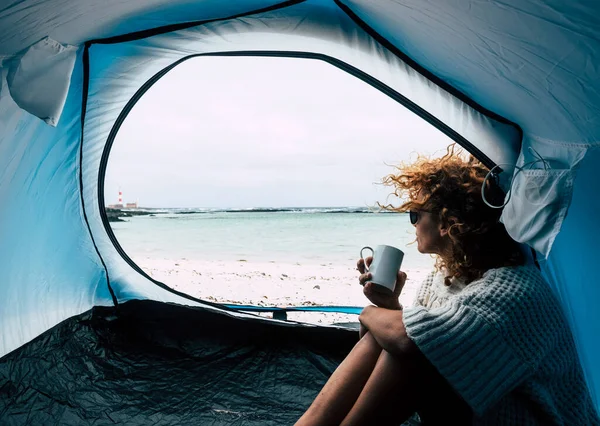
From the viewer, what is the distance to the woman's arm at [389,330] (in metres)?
0.80

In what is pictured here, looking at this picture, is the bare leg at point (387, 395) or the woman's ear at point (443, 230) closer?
the bare leg at point (387, 395)

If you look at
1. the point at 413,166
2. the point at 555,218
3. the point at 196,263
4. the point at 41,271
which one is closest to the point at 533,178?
the point at 555,218

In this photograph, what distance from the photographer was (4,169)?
1.31m

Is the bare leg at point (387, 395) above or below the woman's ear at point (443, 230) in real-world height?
below

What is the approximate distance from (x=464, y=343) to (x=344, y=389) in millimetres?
298

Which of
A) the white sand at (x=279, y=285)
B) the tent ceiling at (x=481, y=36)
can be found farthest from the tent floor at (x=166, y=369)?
the white sand at (x=279, y=285)

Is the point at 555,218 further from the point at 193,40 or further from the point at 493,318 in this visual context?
the point at 193,40

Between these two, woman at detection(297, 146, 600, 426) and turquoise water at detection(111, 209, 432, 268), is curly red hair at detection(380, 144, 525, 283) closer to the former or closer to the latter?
woman at detection(297, 146, 600, 426)

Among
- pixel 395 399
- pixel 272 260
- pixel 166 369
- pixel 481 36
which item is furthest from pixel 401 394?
pixel 272 260

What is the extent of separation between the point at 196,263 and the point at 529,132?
22.0ft

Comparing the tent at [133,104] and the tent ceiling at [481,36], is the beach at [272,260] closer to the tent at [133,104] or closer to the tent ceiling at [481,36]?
the tent at [133,104]

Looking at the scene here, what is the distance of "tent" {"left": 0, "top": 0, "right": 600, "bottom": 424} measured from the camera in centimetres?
92

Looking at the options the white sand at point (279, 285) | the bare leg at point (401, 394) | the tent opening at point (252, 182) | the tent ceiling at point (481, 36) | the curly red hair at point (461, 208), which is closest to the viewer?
the tent ceiling at point (481, 36)

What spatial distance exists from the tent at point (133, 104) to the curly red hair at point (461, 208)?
0.06m
